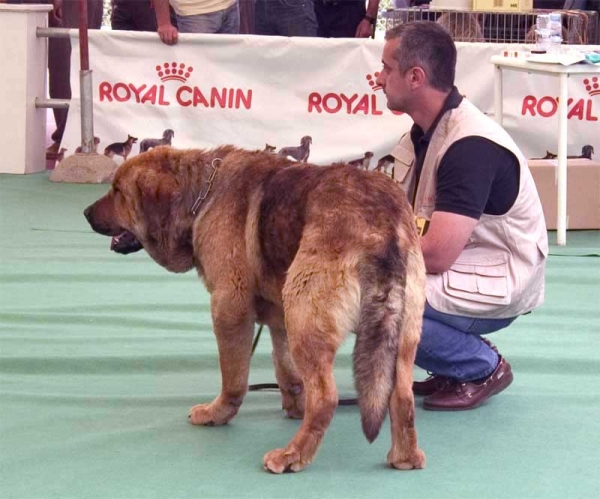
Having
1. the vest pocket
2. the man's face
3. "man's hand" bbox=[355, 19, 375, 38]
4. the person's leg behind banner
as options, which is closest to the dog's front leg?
the vest pocket

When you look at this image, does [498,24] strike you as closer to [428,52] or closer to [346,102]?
[346,102]

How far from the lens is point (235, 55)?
865cm

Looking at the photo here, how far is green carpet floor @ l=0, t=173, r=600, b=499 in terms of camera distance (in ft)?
10.7

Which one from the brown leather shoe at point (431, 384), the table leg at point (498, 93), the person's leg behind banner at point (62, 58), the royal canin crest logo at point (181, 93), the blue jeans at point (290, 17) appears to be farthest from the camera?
the person's leg behind banner at point (62, 58)

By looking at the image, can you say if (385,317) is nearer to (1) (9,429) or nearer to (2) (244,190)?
(2) (244,190)

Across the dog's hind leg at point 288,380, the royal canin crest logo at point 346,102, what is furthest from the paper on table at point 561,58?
the dog's hind leg at point 288,380

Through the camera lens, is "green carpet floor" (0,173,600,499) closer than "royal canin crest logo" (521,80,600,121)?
Yes

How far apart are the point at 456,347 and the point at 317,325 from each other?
0.99 meters

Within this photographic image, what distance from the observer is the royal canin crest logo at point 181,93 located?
868cm

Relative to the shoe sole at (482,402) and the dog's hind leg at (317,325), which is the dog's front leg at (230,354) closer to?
the dog's hind leg at (317,325)

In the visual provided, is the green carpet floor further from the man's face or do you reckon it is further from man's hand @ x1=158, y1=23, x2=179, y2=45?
man's hand @ x1=158, y1=23, x2=179, y2=45

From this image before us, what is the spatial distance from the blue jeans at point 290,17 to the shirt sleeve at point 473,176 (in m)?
5.33

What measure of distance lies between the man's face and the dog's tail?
3.19 feet

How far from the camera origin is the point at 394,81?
156 inches
